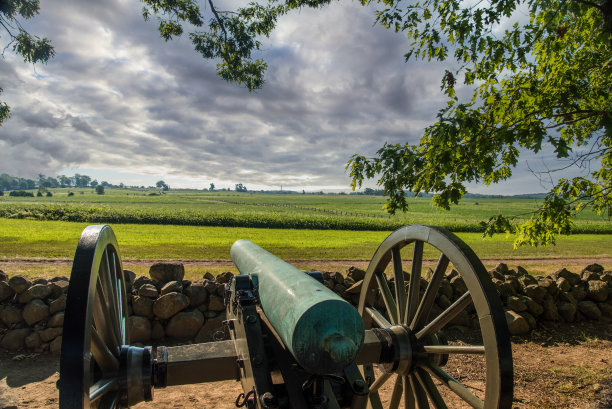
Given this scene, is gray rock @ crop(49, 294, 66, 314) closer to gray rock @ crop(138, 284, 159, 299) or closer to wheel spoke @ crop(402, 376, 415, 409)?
gray rock @ crop(138, 284, 159, 299)

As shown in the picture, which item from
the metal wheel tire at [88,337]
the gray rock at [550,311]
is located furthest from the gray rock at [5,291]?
the gray rock at [550,311]

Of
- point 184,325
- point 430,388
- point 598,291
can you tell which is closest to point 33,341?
point 184,325

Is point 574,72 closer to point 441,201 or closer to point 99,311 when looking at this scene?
point 441,201

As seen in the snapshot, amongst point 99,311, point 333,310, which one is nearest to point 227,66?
point 99,311

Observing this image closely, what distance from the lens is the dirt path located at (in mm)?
4055

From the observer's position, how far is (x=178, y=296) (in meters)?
5.93

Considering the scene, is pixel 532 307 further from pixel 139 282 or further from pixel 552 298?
pixel 139 282

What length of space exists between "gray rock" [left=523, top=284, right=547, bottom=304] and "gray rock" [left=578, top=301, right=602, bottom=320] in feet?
2.99

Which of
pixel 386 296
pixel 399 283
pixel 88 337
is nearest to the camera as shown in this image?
pixel 88 337

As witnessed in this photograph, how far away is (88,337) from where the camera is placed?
183 cm

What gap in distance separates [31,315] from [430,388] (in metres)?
5.65

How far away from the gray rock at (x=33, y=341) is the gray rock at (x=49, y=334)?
0.05 meters

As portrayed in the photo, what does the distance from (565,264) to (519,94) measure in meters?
12.2

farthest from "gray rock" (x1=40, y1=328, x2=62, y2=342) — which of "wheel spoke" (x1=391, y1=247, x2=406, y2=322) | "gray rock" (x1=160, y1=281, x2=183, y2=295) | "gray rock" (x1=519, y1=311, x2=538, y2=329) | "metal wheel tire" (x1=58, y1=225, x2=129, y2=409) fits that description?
"gray rock" (x1=519, y1=311, x2=538, y2=329)
